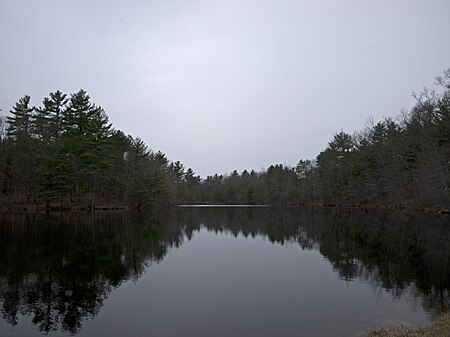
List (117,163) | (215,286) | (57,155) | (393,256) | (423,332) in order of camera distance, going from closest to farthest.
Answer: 1. (423,332)
2. (215,286)
3. (393,256)
4. (57,155)
5. (117,163)

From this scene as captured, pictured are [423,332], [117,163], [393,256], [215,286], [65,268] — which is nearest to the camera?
[423,332]

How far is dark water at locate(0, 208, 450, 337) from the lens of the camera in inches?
394

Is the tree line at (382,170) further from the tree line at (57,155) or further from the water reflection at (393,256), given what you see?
the tree line at (57,155)

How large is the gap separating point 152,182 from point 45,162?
2263cm

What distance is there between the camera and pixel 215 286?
46.9 feet

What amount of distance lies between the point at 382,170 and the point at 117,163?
43.8 m

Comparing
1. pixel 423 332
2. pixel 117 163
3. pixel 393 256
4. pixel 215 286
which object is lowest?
pixel 215 286

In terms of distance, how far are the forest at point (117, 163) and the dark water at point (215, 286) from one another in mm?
23621

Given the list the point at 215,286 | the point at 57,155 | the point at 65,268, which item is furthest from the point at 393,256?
the point at 57,155

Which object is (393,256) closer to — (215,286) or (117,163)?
(215,286)

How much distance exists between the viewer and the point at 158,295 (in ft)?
42.5

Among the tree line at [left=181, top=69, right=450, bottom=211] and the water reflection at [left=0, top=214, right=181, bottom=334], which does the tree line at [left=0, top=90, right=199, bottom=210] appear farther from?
the tree line at [left=181, top=69, right=450, bottom=211]

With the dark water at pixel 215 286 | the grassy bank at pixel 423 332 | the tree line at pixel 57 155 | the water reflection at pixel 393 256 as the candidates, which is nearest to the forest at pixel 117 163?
the tree line at pixel 57 155

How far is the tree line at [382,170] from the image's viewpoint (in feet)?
138
